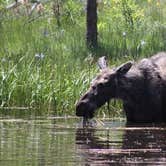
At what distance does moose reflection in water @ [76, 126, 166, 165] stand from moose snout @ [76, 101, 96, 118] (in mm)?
574

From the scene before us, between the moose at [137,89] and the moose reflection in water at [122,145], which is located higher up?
the moose at [137,89]

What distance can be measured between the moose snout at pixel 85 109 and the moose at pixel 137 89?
1.74ft

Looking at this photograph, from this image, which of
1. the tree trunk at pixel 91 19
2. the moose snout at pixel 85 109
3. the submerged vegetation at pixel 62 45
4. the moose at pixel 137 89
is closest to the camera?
the moose snout at pixel 85 109

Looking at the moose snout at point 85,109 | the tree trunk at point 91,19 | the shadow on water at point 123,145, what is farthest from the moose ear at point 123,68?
the tree trunk at point 91,19

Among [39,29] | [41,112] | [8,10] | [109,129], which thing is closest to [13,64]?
[41,112]

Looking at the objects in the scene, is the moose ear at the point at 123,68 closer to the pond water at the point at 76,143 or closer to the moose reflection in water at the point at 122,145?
the pond water at the point at 76,143

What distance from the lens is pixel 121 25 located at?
19.0 meters

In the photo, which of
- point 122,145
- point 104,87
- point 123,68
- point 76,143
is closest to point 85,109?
point 104,87

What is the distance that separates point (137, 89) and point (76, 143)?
126 inches

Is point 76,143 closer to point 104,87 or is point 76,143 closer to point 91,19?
point 104,87

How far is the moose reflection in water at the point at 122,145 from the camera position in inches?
288

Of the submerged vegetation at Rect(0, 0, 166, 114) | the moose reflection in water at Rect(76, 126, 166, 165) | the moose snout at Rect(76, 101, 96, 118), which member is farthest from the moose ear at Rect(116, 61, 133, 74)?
the moose reflection in water at Rect(76, 126, 166, 165)

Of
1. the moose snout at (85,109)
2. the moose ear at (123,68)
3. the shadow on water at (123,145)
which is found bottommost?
the shadow on water at (123,145)

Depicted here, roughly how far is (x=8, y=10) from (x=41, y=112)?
9313mm
